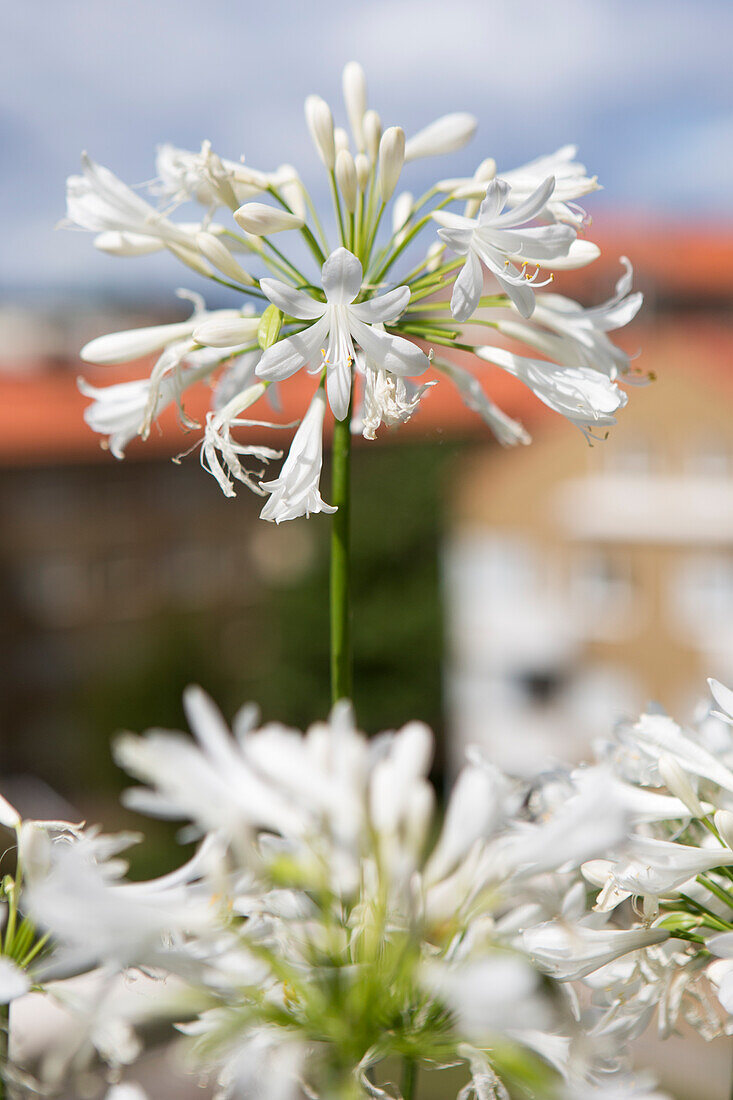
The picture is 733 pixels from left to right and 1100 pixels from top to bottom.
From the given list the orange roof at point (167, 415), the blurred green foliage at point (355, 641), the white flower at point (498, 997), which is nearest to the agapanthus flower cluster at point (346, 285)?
the white flower at point (498, 997)

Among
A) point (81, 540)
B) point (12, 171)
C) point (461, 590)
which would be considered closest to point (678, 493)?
point (461, 590)

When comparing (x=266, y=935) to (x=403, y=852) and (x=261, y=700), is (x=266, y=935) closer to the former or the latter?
(x=403, y=852)

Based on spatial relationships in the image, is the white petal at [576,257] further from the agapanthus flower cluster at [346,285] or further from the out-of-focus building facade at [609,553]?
the out-of-focus building facade at [609,553]

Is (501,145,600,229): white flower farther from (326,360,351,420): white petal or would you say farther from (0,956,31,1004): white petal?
(0,956,31,1004): white petal

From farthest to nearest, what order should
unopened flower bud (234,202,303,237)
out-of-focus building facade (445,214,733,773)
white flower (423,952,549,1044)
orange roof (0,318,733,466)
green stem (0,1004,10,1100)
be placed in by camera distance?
1. out-of-focus building facade (445,214,733,773)
2. orange roof (0,318,733,466)
3. unopened flower bud (234,202,303,237)
4. green stem (0,1004,10,1100)
5. white flower (423,952,549,1044)

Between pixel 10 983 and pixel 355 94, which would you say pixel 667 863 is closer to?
pixel 10 983

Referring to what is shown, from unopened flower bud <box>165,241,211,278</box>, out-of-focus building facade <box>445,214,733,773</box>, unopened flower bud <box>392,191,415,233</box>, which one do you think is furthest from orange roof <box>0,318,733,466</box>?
unopened flower bud <box>165,241,211,278</box>
